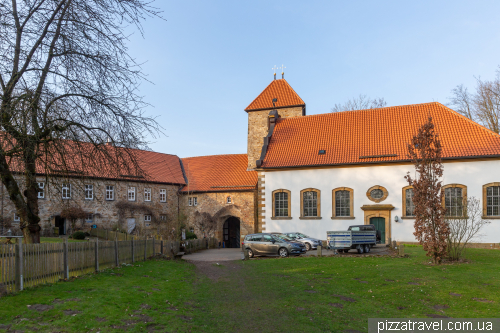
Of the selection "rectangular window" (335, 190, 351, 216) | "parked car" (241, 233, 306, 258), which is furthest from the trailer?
"rectangular window" (335, 190, 351, 216)

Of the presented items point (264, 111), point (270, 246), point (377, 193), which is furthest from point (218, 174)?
point (270, 246)

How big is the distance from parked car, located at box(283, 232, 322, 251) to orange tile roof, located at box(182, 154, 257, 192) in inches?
364

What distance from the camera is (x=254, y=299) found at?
1046 cm

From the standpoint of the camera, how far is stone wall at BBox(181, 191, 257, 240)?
119 feet

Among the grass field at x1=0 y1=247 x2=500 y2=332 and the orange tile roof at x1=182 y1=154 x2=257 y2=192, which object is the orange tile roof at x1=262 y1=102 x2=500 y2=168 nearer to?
the orange tile roof at x1=182 y1=154 x2=257 y2=192

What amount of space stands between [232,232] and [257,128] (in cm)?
1064

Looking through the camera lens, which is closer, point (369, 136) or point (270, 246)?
point (270, 246)

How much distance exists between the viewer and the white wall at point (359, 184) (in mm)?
25625

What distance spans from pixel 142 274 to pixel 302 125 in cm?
2306

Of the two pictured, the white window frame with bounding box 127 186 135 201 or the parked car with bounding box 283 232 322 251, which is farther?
the white window frame with bounding box 127 186 135 201

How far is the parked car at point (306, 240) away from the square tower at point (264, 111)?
446 inches

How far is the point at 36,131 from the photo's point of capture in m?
10.1

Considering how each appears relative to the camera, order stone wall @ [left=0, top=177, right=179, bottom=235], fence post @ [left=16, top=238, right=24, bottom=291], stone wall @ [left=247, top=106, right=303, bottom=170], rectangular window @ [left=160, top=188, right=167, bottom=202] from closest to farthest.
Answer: fence post @ [left=16, top=238, right=24, bottom=291] < stone wall @ [left=0, top=177, right=179, bottom=235] < stone wall @ [left=247, top=106, right=303, bottom=170] < rectangular window @ [left=160, top=188, right=167, bottom=202]

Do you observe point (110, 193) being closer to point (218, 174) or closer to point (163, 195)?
point (163, 195)
